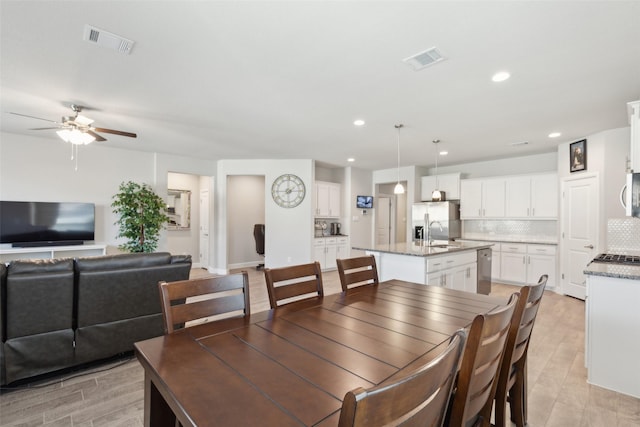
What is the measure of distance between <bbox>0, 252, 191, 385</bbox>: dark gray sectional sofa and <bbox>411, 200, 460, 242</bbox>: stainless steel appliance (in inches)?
204

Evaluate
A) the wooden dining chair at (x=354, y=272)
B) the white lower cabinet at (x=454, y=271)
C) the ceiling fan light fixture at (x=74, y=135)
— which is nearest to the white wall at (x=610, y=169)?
the white lower cabinet at (x=454, y=271)

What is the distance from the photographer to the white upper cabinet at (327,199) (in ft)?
22.5

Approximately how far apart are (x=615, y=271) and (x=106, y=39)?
13.9 feet

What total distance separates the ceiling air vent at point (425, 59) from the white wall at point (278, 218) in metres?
4.09

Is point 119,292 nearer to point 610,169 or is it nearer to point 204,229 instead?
point 204,229

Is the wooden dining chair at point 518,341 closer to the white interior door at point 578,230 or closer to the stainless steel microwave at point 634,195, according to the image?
the stainless steel microwave at point 634,195

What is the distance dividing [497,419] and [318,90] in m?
2.86

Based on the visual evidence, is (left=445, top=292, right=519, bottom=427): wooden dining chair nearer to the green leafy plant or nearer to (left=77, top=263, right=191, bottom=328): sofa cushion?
(left=77, top=263, right=191, bottom=328): sofa cushion

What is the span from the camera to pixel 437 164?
6.93 meters

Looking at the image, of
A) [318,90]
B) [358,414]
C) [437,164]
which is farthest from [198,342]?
[437,164]

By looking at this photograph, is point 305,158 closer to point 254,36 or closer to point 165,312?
point 254,36

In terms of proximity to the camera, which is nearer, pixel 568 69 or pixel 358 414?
pixel 358 414

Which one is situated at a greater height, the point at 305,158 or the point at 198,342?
the point at 305,158

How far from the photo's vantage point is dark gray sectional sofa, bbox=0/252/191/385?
2062mm
